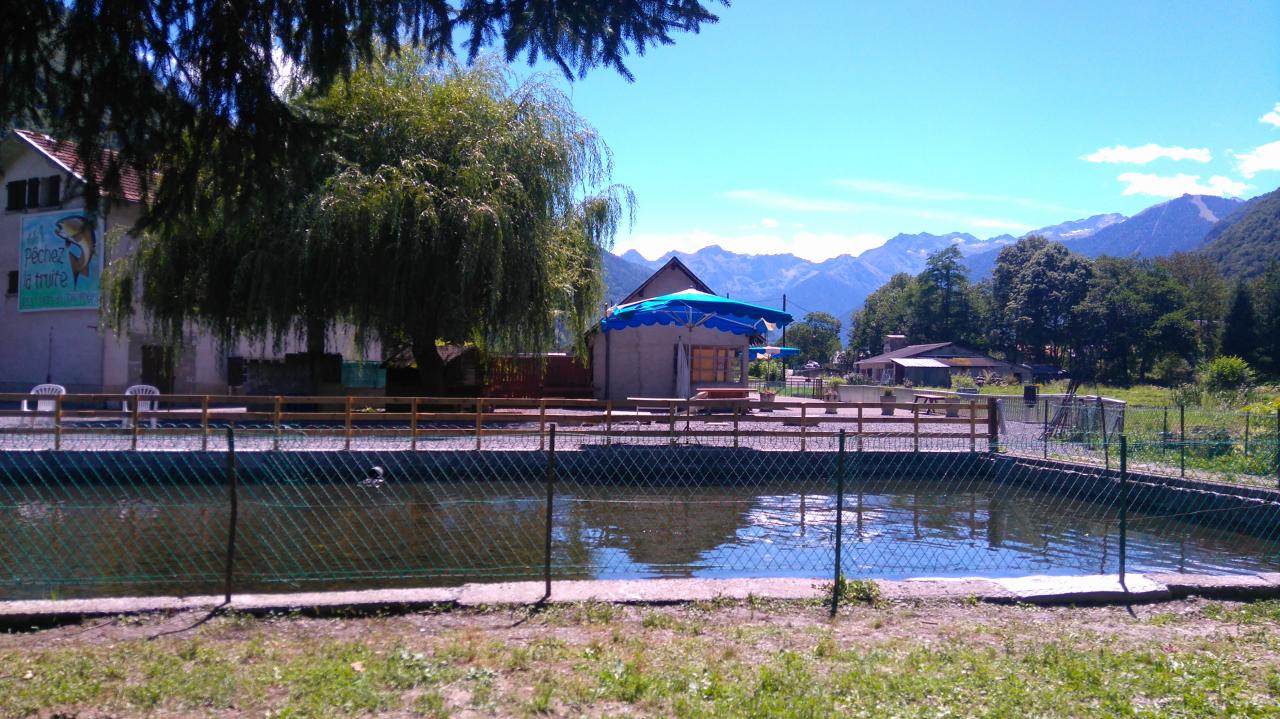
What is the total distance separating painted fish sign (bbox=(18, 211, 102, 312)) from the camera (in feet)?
80.1

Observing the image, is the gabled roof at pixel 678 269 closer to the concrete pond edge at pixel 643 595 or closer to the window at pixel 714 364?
the window at pixel 714 364

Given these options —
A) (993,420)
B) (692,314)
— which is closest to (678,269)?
(692,314)

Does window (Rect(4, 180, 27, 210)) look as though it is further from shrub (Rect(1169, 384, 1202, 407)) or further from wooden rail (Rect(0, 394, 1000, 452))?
shrub (Rect(1169, 384, 1202, 407))

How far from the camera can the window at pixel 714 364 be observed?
2648 cm

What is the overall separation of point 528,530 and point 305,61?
681 centimetres

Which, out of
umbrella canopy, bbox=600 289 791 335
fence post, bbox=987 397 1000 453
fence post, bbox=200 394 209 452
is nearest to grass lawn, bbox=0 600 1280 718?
fence post, bbox=200 394 209 452

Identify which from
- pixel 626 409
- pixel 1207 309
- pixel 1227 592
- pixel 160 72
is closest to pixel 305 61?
pixel 160 72

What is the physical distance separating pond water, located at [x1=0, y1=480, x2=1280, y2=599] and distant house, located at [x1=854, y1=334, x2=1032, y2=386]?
41579 mm

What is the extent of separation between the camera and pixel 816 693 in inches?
171

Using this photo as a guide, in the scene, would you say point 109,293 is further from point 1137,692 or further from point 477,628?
point 1137,692

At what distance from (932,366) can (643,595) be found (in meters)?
52.0

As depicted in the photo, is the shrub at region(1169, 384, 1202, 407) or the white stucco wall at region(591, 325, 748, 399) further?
the white stucco wall at region(591, 325, 748, 399)

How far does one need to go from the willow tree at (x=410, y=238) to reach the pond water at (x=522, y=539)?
542cm

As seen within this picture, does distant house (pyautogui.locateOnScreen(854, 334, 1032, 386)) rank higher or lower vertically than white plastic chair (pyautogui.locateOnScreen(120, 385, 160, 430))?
higher
